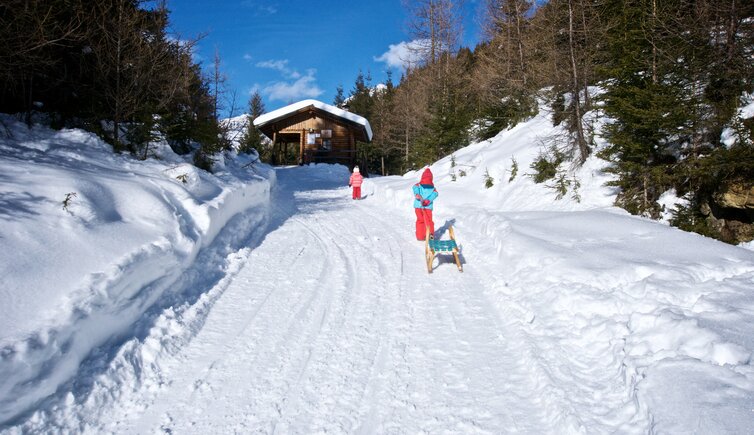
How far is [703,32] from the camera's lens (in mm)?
7086

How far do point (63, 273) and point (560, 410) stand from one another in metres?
4.73

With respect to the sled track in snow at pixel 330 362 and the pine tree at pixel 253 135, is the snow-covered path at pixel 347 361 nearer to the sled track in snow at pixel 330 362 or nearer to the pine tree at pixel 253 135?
the sled track in snow at pixel 330 362

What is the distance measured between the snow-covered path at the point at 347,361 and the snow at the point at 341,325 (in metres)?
0.02

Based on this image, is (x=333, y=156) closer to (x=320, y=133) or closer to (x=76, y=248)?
(x=320, y=133)

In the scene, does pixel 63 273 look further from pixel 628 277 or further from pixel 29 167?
pixel 628 277

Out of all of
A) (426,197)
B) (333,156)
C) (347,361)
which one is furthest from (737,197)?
(333,156)

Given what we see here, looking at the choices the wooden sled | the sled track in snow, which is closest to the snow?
the sled track in snow

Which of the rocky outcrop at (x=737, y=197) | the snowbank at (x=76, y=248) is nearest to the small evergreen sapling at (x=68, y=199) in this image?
the snowbank at (x=76, y=248)

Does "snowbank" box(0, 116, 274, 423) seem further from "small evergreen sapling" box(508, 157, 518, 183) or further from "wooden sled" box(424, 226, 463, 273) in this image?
"small evergreen sapling" box(508, 157, 518, 183)

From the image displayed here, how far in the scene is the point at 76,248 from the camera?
13.9 feet

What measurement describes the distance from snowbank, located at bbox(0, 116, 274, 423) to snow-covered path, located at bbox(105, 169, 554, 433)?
72 centimetres

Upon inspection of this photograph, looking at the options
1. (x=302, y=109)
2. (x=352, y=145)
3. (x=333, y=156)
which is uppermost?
(x=302, y=109)

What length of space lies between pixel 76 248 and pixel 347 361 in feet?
10.7

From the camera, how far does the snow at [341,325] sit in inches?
114
